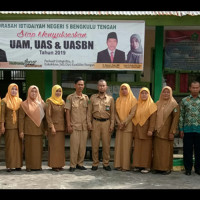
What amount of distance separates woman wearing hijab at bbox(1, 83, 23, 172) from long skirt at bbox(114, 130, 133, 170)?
177 cm

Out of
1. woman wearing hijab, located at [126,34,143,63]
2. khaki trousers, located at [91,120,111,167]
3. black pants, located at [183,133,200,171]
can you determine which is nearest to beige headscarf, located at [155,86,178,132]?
black pants, located at [183,133,200,171]

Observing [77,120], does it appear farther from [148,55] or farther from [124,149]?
[148,55]

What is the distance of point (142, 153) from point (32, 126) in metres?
2.02

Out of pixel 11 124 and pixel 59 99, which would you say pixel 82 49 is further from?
pixel 11 124

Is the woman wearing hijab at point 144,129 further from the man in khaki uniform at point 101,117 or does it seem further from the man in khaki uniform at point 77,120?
the man in khaki uniform at point 77,120

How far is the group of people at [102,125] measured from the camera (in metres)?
5.17

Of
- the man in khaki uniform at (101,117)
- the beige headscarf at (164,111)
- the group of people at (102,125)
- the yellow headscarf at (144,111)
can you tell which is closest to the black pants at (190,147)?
the group of people at (102,125)

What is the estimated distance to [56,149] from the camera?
5.30 metres

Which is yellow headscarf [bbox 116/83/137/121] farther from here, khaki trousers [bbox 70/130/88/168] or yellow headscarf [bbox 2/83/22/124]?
yellow headscarf [bbox 2/83/22/124]

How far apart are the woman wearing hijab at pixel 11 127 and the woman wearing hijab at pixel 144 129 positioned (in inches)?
82.6

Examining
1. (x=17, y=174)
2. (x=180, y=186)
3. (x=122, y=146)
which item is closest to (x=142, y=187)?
(x=180, y=186)

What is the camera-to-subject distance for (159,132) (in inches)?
204

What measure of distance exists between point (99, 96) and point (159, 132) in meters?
1.24

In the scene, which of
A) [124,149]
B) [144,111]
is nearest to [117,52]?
[144,111]
